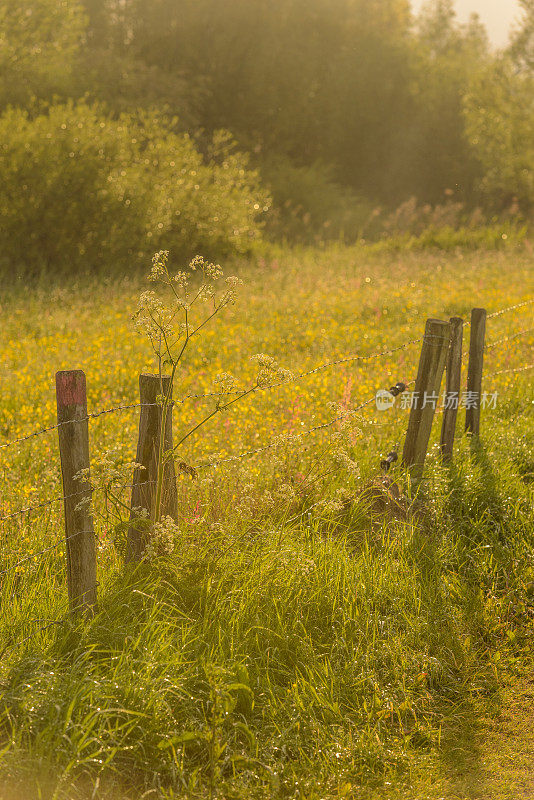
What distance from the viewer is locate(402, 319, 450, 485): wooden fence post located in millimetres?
5734

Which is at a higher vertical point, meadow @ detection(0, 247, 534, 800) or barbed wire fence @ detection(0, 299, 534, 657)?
barbed wire fence @ detection(0, 299, 534, 657)

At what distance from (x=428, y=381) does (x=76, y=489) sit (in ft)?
9.78

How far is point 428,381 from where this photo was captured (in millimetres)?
5805

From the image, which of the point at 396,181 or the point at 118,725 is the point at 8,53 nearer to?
the point at 396,181

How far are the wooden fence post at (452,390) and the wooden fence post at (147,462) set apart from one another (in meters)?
2.80

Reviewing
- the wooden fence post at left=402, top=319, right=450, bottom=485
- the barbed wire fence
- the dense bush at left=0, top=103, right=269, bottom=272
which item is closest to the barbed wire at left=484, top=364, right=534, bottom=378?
the barbed wire fence

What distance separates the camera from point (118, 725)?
3514 mm

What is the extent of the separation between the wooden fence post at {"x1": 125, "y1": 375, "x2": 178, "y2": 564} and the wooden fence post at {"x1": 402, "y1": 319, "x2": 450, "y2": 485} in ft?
7.39

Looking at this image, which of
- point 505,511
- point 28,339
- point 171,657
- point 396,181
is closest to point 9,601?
point 171,657

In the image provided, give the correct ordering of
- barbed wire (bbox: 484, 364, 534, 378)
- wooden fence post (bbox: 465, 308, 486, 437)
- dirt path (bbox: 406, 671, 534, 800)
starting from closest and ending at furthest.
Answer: dirt path (bbox: 406, 671, 534, 800) < wooden fence post (bbox: 465, 308, 486, 437) < barbed wire (bbox: 484, 364, 534, 378)

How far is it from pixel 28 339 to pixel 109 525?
825cm

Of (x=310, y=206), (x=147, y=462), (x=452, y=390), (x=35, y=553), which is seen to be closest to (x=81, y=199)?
(x=452, y=390)

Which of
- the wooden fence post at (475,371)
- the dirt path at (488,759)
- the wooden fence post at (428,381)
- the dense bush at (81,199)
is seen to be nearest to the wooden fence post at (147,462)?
the dirt path at (488,759)

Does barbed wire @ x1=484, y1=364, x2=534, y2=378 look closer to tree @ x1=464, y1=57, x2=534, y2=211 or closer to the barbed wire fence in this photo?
the barbed wire fence
